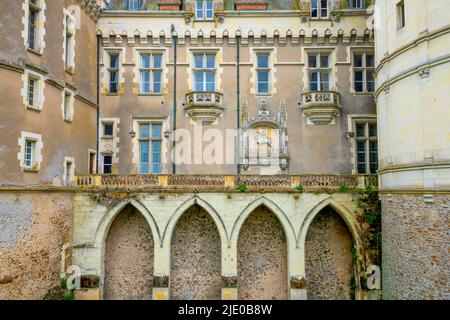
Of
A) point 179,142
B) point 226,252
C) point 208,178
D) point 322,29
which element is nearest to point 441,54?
point 322,29

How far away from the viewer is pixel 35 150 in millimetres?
12281

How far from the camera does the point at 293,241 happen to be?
45.8 feet

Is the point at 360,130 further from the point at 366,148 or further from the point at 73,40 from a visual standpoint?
the point at 73,40

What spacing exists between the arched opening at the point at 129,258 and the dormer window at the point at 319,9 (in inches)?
516

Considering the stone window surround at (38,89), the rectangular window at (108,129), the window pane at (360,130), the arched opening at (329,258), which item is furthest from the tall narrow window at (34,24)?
the window pane at (360,130)

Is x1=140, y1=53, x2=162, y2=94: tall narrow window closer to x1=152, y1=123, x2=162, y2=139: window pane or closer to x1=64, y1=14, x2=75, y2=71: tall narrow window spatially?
x1=152, y1=123, x2=162, y2=139: window pane

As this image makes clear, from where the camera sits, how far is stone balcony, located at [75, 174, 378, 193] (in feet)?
45.9

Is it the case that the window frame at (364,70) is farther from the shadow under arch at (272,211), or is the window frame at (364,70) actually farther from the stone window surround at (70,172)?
the stone window surround at (70,172)

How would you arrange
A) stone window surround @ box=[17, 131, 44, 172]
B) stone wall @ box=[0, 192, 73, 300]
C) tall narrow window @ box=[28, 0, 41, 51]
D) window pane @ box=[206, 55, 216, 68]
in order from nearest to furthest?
stone wall @ box=[0, 192, 73, 300] → stone window surround @ box=[17, 131, 44, 172] → tall narrow window @ box=[28, 0, 41, 51] → window pane @ box=[206, 55, 216, 68]

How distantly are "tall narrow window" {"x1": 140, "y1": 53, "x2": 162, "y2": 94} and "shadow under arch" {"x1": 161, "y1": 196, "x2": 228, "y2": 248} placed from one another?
21.5 ft

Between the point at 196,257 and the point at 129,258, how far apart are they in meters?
2.93

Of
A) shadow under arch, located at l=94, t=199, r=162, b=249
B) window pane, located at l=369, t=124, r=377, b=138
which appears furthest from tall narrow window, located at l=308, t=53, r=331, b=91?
shadow under arch, located at l=94, t=199, r=162, b=249

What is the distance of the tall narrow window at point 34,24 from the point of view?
12164 millimetres

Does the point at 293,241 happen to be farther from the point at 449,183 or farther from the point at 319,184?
the point at 449,183
